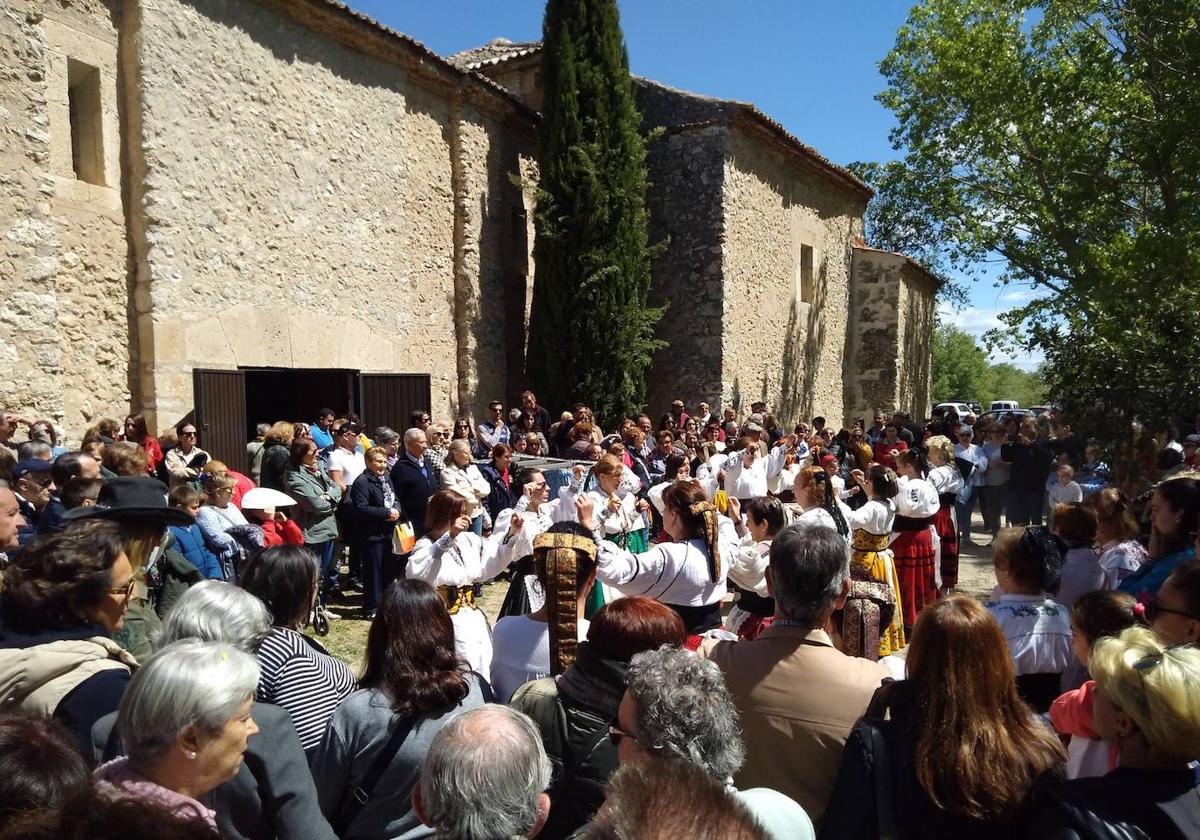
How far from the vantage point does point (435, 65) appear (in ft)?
41.5

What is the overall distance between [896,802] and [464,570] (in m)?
2.60

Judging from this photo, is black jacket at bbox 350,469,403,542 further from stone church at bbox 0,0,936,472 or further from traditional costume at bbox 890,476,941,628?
traditional costume at bbox 890,476,941,628

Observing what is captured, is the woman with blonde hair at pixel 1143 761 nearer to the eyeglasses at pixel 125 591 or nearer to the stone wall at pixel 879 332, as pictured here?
the eyeglasses at pixel 125 591

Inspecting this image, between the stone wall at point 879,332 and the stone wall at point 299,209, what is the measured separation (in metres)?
10.7

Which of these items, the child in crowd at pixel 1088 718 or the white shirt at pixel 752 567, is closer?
the child in crowd at pixel 1088 718

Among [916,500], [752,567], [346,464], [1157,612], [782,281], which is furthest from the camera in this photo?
[782,281]

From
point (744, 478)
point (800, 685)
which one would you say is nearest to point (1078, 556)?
point (800, 685)

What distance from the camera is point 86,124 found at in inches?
348

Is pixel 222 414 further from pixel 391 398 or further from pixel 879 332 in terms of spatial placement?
pixel 879 332

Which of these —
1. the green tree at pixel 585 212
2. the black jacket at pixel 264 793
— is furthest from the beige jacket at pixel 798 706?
the green tree at pixel 585 212

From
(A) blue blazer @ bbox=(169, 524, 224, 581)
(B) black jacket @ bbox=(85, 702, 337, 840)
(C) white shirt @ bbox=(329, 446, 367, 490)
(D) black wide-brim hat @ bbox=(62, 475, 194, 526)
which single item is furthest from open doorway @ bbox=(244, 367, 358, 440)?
(B) black jacket @ bbox=(85, 702, 337, 840)

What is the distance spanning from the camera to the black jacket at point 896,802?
6.29 ft

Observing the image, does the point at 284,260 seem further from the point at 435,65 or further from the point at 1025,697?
the point at 1025,697

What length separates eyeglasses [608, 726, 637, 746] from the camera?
2.02 meters
